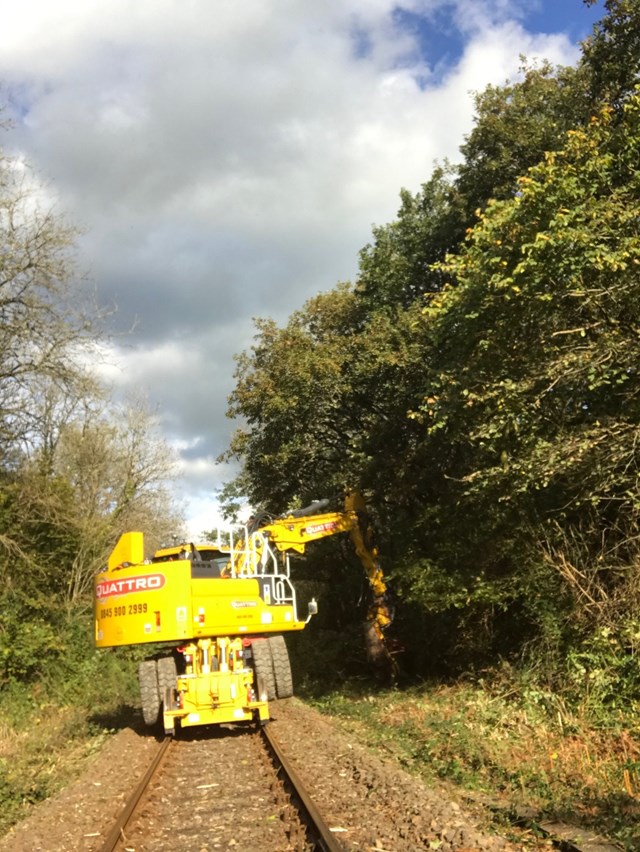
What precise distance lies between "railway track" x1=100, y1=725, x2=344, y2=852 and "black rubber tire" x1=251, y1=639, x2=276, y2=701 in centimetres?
195

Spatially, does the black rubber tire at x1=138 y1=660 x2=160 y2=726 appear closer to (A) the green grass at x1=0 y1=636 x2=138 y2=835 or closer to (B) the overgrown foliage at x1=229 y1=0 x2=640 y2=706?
(A) the green grass at x1=0 y1=636 x2=138 y2=835

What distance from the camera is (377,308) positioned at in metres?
19.8

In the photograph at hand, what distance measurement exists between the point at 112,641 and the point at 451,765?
667 centimetres

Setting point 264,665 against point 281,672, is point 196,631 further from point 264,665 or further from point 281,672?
point 281,672

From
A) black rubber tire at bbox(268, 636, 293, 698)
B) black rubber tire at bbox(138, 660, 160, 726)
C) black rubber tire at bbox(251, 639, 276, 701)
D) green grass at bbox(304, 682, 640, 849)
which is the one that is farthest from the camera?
black rubber tire at bbox(268, 636, 293, 698)

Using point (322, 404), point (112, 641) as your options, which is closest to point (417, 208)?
point (322, 404)

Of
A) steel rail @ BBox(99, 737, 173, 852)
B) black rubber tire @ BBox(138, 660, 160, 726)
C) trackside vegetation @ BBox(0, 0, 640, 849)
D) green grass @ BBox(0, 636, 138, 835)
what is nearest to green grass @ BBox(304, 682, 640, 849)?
trackside vegetation @ BBox(0, 0, 640, 849)

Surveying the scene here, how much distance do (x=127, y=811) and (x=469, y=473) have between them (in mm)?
9674

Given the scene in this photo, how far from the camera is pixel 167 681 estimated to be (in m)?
12.6

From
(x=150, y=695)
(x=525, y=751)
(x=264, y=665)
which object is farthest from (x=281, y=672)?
(x=525, y=751)

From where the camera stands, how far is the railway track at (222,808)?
→ 645 cm

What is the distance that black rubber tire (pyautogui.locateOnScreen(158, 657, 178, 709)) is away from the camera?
40.8ft

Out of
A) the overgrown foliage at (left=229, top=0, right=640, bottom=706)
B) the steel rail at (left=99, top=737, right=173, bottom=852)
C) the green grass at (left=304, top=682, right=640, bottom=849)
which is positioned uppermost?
the overgrown foliage at (left=229, top=0, right=640, bottom=706)

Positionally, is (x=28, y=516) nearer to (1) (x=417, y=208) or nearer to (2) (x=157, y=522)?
(1) (x=417, y=208)
